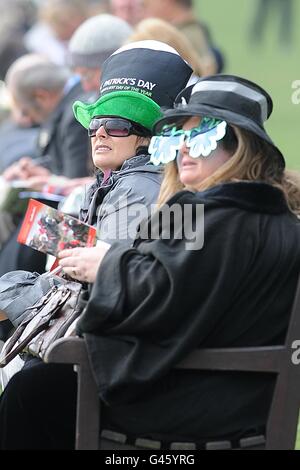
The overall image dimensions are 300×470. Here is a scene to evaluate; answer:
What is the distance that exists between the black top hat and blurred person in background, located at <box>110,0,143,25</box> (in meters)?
5.63

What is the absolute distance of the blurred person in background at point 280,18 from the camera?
18781 mm

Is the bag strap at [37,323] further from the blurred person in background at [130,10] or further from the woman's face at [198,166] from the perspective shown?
the blurred person in background at [130,10]

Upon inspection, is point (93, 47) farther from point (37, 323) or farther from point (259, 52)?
point (259, 52)

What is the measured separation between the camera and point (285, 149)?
14.9 metres

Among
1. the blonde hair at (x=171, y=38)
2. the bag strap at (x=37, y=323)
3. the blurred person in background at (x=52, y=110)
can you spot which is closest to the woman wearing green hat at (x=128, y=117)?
the bag strap at (x=37, y=323)

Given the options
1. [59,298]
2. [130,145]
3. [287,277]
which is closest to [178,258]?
[287,277]

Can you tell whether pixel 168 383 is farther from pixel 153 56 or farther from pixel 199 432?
pixel 153 56

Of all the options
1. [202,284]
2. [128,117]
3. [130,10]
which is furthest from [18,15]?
[202,284]

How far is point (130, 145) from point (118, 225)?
18.7 inches

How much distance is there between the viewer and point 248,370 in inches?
137

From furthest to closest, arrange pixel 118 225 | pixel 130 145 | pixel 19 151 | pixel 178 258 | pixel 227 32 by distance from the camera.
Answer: pixel 227 32 < pixel 19 151 < pixel 130 145 < pixel 118 225 < pixel 178 258

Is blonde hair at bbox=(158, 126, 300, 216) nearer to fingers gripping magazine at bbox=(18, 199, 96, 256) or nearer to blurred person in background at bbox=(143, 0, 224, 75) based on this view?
fingers gripping magazine at bbox=(18, 199, 96, 256)

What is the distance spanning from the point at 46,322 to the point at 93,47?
145 inches

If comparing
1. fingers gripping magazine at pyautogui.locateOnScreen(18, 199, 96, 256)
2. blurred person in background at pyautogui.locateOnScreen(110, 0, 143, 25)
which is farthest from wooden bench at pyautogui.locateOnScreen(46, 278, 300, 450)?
blurred person in background at pyautogui.locateOnScreen(110, 0, 143, 25)
